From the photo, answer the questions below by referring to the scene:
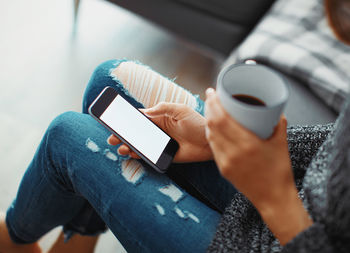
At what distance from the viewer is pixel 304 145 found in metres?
0.63

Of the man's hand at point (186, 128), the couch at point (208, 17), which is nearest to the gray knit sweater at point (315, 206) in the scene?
the man's hand at point (186, 128)

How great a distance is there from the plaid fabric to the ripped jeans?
437mm

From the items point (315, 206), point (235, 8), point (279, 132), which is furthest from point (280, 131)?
point (235, 8)

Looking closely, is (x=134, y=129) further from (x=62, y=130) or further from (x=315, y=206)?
(x=315, y=206)

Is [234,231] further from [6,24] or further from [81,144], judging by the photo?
[6,24]

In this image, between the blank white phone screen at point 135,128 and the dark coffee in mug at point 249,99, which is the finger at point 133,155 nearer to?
the blank white phone screen at point 135,128

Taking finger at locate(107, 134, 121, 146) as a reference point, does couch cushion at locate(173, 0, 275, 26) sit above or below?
above

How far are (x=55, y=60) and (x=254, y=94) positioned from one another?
107cm

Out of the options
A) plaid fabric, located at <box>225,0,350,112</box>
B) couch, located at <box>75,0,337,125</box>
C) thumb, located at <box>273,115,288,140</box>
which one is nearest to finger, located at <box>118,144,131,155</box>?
thumb, located at <box>273,115,288,140</box>

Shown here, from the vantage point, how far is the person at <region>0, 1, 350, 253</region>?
17.7 inches

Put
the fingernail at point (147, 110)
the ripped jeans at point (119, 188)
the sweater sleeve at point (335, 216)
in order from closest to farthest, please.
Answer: the sweater sleeve at point (335, 216) < the ripped jeans at point (119, 188) < the fingernail at point (147, 110)

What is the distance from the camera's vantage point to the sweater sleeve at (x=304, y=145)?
623 mm

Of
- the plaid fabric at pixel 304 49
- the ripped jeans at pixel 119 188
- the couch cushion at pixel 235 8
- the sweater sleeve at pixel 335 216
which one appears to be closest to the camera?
the sweater sleeve at pixel 335 216

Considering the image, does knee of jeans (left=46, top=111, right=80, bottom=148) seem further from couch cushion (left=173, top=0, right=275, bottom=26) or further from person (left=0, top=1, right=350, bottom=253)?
couch cushion (left=173, top=0, right=275, bottom=26)
